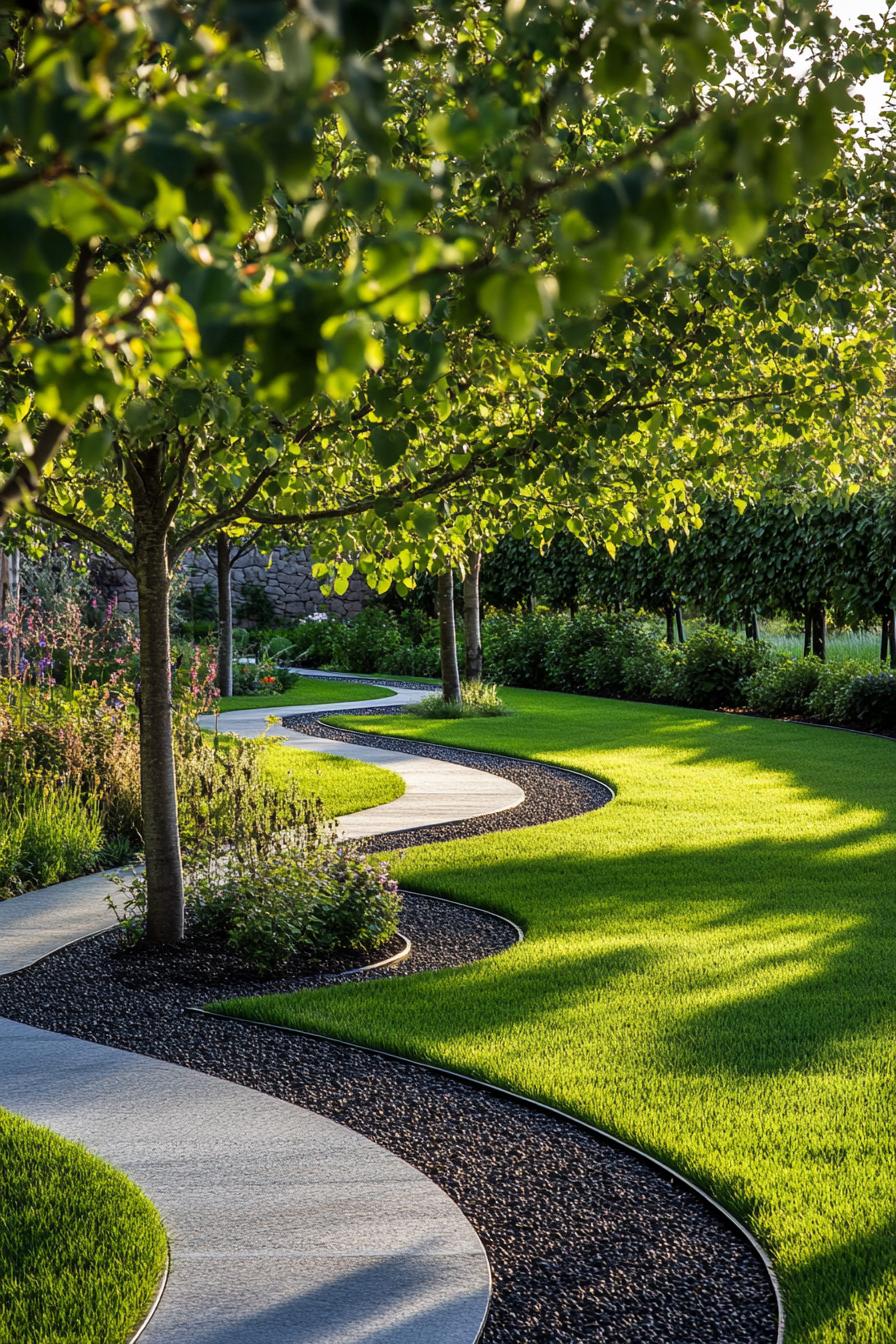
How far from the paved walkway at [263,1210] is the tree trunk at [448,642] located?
11839 millimetres

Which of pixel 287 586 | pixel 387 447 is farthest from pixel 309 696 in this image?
pixel 387 447

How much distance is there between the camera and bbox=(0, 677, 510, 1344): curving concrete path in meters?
3.02

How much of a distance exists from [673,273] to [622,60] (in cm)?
Answer: 268

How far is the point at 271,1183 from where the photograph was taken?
371 cm

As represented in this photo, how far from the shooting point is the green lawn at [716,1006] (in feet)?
12.2

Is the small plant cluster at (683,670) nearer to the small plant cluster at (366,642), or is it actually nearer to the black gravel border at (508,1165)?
the small plant cluster at (366,642)

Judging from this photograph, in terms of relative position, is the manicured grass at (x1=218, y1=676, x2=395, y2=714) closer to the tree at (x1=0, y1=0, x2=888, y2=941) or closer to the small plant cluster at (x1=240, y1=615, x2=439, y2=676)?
the small plant cluster at (x1=240, y1=615, x2=439, y2=676)

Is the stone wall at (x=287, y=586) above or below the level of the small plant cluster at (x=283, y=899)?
above

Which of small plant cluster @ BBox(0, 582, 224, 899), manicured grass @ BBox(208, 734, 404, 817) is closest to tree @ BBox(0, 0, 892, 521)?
small plant cluster @ BBox(0, 582, 224, 899)

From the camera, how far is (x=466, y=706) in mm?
16750

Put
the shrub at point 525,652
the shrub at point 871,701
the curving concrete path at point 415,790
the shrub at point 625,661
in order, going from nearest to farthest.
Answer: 1. the curving concrete path at point 415,790
2. the shrub at point 871,701
3. the shrub at point 625,661
4. the shrub at point 525,652

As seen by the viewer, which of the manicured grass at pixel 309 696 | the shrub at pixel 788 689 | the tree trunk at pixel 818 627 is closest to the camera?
the shrub at pixel 788 689

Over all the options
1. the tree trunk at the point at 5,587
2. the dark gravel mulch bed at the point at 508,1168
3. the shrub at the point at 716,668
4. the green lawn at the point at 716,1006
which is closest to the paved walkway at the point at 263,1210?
the dark gravel mulch bed at the point at 508,1168

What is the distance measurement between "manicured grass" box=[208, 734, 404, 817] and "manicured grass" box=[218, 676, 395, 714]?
15.3 ft
